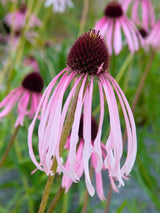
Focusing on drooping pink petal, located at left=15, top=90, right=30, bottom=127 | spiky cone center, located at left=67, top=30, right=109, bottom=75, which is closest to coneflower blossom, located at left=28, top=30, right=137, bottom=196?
spiky cone center, located at left=67, top=30, right=109, bottom=75

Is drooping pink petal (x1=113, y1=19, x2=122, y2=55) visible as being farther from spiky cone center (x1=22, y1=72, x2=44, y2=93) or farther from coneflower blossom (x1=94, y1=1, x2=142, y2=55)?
spiky cone center (x1=22, y1=72, x2=44, y2=93)

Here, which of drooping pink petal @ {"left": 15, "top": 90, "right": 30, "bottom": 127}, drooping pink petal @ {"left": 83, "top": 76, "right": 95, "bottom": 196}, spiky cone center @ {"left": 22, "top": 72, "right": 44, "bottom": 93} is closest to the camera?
drooping pink petal @ {"left": 83, "top": 76, "right": 95, "bottom": 196}

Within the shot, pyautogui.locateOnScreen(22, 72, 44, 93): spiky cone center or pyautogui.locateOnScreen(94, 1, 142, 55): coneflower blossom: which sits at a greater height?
pyautogui.locateOnScreen(94, 1, 142, 55): coneflower blossom

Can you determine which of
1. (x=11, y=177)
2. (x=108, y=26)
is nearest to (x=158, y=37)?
(x=108, y=26)

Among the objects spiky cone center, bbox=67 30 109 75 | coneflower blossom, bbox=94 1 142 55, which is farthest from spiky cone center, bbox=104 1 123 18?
spiky cone center, bbox=67 30 109 75

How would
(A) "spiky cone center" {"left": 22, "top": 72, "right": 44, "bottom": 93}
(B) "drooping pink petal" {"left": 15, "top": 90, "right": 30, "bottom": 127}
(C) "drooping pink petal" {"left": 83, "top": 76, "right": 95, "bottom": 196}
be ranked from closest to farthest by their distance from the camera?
(C) "drooping pink petal" {"left": 83, "top": 76, "right": 95, "bottom": 196} < (B) "drooping pink petal" {"left": 15, "top": 90, "right": 30, "bottom": 127} < (A) "spiky cone center" {"left": 22, "top": 72, "right": 44, "bottom": 93}

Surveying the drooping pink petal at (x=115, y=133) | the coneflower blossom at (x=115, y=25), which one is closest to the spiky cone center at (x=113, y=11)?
the coneflower blossom at (x=115, y=25)

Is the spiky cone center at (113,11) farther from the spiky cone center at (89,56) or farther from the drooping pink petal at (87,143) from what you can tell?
the drooping pink petal at (87,143)

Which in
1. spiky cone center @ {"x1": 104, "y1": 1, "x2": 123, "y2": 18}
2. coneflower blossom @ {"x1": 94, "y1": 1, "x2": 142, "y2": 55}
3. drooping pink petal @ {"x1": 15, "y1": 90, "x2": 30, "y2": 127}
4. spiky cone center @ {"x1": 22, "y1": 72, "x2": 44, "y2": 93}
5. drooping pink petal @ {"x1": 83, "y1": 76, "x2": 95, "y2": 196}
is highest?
spiky cone center @ {"x1": 104, "y1": 1, "x2": 123, "y2": 18}

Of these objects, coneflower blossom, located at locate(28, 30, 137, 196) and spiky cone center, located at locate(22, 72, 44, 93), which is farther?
spiky cone center, located at locate(22, 72, 44, 93)
